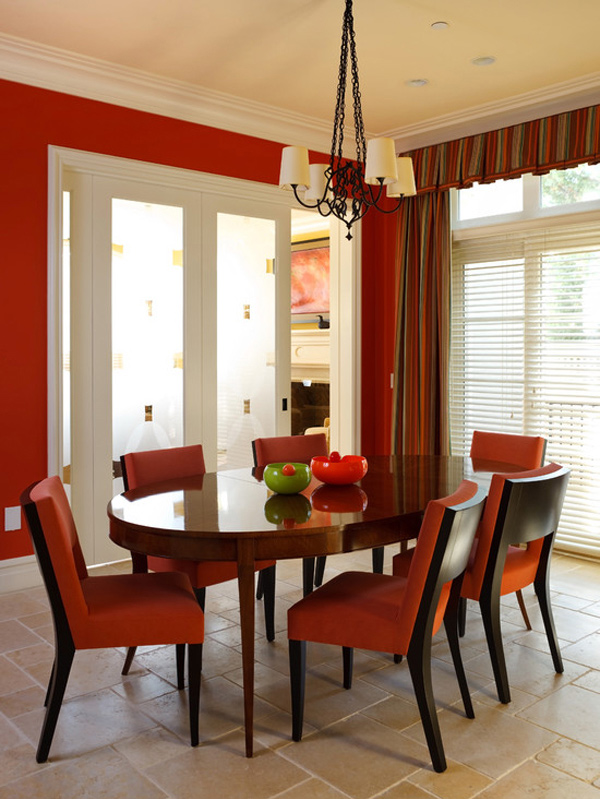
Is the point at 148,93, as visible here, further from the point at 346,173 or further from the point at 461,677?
the point at 461,677

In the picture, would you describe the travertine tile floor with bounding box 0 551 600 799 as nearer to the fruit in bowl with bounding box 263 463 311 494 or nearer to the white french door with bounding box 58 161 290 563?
the fruit in bowl with bounding box 263 463 311 494

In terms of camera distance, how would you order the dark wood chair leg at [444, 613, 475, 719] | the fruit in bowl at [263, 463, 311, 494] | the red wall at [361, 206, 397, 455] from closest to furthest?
the dark wood chair leg at [444, 613, 475, 719], the fruit in bowl at [263, 463, 311, 494], the red wall at [361, 206, 397, 455]

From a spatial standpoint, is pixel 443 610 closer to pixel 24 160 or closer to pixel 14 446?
pixel 14 446

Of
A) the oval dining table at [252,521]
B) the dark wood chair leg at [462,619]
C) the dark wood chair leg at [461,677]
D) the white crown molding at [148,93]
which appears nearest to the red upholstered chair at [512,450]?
the dark wood chair leg at [462,619]

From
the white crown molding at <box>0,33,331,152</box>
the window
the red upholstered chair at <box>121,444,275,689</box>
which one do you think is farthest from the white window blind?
the red upholstered chair at <box>121,444,275,689</box>

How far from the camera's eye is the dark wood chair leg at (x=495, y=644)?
2.72m

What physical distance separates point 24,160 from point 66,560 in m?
2.47

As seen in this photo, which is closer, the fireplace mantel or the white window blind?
the white window blind

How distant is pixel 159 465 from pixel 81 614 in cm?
108

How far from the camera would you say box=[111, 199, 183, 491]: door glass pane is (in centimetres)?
443

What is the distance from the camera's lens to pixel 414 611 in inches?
90.9

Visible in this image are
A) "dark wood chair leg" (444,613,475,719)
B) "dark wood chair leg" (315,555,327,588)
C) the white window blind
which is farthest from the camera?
the white window blind

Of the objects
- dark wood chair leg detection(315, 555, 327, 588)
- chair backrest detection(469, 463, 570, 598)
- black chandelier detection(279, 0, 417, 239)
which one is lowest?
dark wood chair leg detection(315, 555, 327, 588)

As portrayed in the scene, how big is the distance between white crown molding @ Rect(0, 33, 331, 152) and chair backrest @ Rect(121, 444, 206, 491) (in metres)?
2.08
